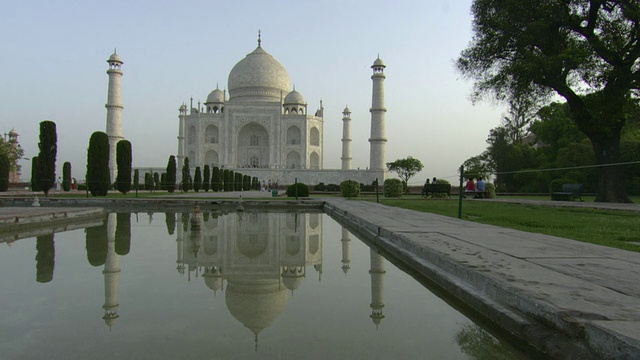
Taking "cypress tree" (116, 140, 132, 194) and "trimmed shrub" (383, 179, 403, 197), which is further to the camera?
"trimmed shrub" (383, 179, 403, 197)

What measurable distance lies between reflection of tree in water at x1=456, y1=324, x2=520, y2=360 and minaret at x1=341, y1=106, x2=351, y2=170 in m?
40.0

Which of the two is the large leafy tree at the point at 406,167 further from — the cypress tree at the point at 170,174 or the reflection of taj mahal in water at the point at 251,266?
the reflection of taj mahal in water at the point at 251,266

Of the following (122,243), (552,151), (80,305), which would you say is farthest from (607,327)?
(552,151)

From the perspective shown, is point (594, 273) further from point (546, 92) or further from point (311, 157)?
point (311, 157)

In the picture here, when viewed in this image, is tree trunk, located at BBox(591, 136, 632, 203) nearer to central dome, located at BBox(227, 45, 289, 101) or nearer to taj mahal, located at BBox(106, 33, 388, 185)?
taj mahal, located at BBox(106, 33, 388, 185)

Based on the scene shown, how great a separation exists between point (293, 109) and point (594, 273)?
139ft

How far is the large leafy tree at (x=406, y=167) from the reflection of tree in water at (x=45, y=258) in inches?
1619

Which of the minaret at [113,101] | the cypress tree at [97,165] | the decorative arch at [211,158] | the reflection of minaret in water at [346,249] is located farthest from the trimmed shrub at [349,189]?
the decorative arch at [211,158]

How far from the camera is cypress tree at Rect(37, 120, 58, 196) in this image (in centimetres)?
1600

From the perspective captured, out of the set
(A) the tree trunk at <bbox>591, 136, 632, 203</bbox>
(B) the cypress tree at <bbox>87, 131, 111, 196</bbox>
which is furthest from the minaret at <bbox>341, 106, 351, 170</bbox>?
(A) the tree trunk at <bbox>591, 136, 632, 203</bbox>

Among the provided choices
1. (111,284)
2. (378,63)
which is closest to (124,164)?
(111,284)

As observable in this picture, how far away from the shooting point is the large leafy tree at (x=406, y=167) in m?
44.9

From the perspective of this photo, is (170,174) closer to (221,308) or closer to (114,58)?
(114,58)

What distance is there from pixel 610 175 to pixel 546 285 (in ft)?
41.3
